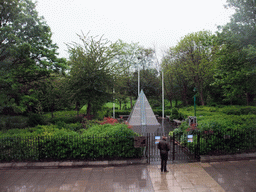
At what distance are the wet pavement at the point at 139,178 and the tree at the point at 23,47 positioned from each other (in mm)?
7237

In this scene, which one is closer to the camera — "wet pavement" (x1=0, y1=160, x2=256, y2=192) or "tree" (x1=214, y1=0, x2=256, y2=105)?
"wet pavement" (x1=0, y1=160, x2=256, y2=192)

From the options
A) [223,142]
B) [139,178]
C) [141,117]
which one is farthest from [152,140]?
[223,142]

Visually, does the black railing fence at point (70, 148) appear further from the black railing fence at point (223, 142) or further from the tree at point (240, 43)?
the tree at point (240, 43)

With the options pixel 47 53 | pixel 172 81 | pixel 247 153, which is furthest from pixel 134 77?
pixel 247 153

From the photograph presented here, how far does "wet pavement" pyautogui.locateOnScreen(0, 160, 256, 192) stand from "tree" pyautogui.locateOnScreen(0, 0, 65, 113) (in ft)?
23.7

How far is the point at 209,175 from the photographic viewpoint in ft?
24.0

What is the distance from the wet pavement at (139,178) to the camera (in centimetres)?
645

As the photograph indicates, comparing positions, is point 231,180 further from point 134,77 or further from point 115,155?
point 134,77

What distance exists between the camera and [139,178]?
23.4 feet

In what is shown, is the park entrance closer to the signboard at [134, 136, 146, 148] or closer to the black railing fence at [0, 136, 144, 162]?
the signboard at [134, 136, 146, 148]

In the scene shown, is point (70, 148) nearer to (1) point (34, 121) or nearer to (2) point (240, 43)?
(1) point (34, 121)

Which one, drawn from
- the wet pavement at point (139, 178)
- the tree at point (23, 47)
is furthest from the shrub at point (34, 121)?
the wet pavement at point (139, 178)

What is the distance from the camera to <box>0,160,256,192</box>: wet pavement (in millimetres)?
6453

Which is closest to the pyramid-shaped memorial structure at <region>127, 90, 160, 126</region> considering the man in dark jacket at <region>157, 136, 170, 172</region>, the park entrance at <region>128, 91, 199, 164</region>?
the park entrance at <region>128, 91, 199, 164</region>
